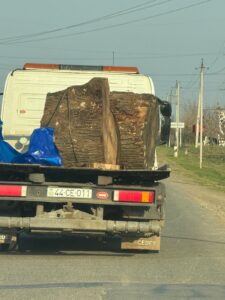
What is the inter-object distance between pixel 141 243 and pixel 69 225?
A: 52.8 inches

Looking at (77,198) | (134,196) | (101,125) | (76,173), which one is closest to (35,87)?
(101,125)

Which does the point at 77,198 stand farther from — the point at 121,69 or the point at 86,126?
the point at 121,69

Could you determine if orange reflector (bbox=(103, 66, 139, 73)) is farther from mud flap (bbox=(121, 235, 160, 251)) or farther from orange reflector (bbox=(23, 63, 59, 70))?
mud flap (bbox=(121, 235, 160, 251))

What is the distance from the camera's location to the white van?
11555mm

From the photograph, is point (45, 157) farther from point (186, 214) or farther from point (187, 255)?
point (186, 214)

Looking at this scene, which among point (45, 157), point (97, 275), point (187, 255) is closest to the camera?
point (97, 275)

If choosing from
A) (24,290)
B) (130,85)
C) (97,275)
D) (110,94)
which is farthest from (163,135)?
(24,290)

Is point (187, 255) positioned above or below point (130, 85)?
below

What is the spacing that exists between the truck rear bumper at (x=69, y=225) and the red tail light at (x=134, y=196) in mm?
323

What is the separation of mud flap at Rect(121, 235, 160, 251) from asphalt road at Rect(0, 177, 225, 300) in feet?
0.38

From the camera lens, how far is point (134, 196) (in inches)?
364

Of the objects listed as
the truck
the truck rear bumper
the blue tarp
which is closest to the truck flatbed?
the truck

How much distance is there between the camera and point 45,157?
30.2 feet

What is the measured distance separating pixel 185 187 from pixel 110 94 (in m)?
18.4
